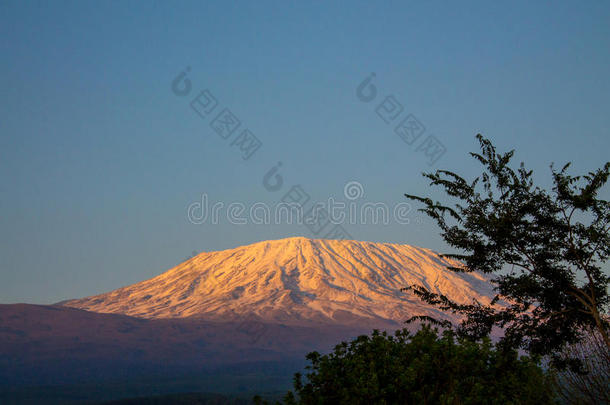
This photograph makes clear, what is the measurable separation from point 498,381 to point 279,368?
17247cm

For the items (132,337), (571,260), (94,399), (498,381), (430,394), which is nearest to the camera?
(430,394)

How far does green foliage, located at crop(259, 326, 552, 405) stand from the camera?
42.8 feet

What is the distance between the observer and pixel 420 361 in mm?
13508

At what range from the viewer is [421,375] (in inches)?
531

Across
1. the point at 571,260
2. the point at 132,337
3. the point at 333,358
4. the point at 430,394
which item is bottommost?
the point at 430,394

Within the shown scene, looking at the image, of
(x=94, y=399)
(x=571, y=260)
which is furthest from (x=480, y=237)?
(x=94, y=399)

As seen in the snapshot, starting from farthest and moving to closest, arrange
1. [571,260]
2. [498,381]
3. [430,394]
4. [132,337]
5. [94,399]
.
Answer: [132,337]
[94,399]
[571,260]
[498,381]
[430,394]

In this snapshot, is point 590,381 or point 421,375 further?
point 590,381

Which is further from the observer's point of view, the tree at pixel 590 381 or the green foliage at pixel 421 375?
the tree at pixel 590 381

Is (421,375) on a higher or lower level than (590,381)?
higher

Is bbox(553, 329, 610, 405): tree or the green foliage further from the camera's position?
bbox(553, 329, 610, 405): tree

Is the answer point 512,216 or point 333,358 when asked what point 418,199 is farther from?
point 333,358

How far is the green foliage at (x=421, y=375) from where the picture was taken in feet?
42.8

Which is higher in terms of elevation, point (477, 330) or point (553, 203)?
point (553, 203)
